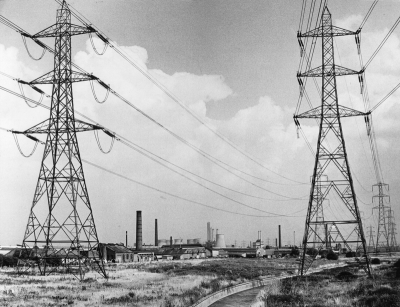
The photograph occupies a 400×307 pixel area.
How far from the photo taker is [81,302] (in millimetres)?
25656

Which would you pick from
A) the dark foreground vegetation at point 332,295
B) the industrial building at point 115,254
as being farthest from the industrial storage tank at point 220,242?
the dark foreground vegetation at point 332,295

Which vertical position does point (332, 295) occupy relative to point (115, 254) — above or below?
above

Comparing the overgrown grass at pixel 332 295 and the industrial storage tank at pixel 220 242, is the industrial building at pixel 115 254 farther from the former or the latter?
the industrial storage tank at pixel 220 242

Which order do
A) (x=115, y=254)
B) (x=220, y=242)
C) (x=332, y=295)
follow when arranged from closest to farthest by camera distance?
(x=332, y=295)
(x=115, y=254)
(x=220, y=242)

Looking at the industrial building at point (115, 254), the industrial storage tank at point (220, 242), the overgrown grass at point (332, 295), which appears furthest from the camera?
the industrial storage tank at point (220, 242)

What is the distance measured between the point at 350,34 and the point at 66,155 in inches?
1062

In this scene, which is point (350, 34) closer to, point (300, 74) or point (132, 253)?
point (300, 74)

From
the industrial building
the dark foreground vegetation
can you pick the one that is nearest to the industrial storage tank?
the industrial building

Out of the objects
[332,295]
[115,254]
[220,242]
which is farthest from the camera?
[220,242]

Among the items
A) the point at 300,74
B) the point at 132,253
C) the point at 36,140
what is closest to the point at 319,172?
the point at 300,74

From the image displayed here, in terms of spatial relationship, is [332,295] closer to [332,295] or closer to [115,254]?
[332,295]

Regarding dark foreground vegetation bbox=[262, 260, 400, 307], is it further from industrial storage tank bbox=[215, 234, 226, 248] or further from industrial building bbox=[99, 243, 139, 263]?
industrial storage tank bbox=[215, 234, 226, 248]

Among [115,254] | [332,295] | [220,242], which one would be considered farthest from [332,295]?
[220,242]

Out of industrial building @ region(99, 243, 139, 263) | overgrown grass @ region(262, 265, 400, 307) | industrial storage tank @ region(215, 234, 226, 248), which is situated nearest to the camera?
overgrown grass @ region(262, 265, 400, 307)
